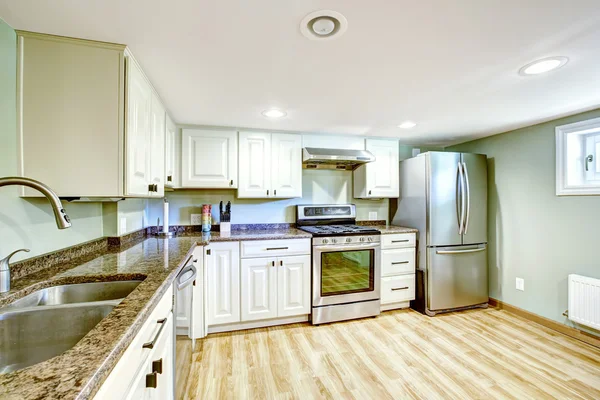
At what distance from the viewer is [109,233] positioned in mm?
1928

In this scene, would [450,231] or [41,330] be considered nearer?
[41,330]

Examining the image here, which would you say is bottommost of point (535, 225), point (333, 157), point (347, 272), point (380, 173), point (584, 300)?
point (584, 300)

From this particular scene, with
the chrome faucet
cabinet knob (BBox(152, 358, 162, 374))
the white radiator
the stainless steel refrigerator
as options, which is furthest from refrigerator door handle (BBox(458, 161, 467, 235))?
the chrome faucet

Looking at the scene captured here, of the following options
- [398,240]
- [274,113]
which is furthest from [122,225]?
[398,240]

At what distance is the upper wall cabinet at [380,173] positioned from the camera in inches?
124

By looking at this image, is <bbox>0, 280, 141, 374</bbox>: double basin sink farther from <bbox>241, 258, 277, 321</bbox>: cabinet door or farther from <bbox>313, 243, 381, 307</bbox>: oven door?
<bbox>313, 243, 381, 307</bbox>: oven door

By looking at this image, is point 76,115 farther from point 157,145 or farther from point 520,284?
point 520,284

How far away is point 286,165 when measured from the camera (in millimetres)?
2918

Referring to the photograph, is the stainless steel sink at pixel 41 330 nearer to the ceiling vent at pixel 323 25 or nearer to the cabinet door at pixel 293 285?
the ceiling vent at pixel 323 25

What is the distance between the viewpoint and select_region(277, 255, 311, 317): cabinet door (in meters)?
2.57

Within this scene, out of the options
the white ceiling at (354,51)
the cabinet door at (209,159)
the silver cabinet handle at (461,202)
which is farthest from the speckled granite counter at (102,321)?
the silver cabinet handle at (461,202)

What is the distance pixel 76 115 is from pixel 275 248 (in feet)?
5.86

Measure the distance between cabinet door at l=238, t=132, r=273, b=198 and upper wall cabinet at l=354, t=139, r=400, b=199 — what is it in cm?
116

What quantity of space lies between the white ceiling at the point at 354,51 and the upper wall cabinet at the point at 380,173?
0.91 m
